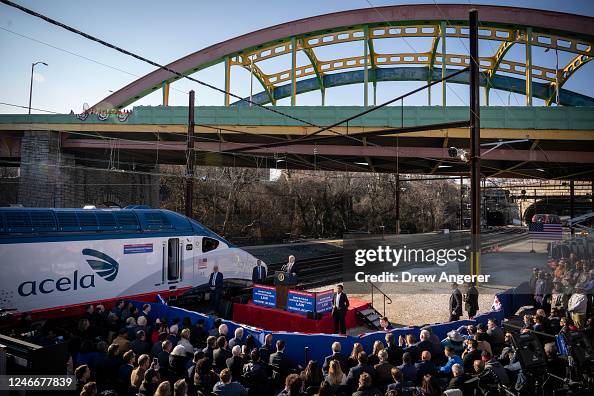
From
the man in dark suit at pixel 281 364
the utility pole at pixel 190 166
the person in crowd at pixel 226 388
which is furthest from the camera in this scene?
the utility pole at pixel 190 166

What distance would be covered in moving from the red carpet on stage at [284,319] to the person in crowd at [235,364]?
217 inches

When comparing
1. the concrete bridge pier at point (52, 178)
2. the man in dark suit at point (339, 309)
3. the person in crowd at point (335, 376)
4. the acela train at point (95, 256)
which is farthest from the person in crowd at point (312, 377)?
the concrete bridge pier at point (52, 178)

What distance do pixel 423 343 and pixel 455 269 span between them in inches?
731

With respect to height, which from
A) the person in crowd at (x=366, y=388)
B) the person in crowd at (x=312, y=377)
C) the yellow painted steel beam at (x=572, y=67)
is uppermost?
the yellow painted steel beam at (x=572, y=67)

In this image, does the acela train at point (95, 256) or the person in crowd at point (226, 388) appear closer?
the person in crowd at point (226, 388)

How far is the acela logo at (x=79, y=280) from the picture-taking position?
482 inches

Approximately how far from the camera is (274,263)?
32.6 m

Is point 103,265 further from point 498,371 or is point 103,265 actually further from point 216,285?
point 498,371

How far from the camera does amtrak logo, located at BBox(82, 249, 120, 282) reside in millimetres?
13836

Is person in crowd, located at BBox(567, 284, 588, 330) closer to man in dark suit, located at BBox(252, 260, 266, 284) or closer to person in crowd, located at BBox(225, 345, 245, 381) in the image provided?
person in crowd, located at BBox(225, 345, 245, 381)

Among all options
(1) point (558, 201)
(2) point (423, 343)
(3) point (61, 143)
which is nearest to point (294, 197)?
(3) point (61, 143)

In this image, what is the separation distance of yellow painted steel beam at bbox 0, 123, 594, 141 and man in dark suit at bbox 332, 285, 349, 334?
1257 cm

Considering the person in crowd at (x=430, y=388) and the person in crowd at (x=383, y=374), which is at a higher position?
the person in crowd at (x=430, y=388)

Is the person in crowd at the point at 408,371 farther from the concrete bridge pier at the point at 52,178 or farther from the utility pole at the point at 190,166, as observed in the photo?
the concrete bridge pier at the point at 52,178
